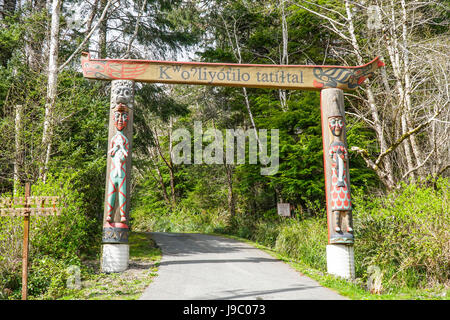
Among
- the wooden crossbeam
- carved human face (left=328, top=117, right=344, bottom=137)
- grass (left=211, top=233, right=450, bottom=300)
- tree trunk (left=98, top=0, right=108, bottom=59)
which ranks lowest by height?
grass (left=211, top=233, right=450, bottom=300)

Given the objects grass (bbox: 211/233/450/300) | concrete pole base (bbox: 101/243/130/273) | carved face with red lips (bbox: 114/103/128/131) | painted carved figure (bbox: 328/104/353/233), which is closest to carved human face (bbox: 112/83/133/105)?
carved face with red lips (bbox: 114/103/128/131)

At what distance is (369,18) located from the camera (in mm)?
10562

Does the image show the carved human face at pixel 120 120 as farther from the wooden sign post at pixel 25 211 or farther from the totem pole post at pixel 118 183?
the wooden sign post at pixel 25 211

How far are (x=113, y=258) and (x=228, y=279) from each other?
7.83 feet

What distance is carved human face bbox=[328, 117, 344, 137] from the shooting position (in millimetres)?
7043

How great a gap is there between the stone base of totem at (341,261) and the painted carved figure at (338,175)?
14.4 inches

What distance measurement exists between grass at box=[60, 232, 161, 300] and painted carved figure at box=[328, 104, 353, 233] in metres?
3.89

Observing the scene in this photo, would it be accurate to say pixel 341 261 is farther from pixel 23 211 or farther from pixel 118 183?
pixel 23 211

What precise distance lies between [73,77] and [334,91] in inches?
290

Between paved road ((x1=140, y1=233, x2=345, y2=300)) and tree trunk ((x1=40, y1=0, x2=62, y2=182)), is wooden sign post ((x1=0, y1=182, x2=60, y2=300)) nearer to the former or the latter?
paved road ((x1=140, y1=233, x2=345, y2=300))

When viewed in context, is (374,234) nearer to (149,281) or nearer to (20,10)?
(149,281)

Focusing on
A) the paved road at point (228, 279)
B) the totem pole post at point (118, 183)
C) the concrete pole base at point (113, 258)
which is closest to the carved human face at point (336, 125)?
the paved road at point (228, 279)

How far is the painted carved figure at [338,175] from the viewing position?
22.4ft

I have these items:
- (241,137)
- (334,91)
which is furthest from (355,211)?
(241,137)
